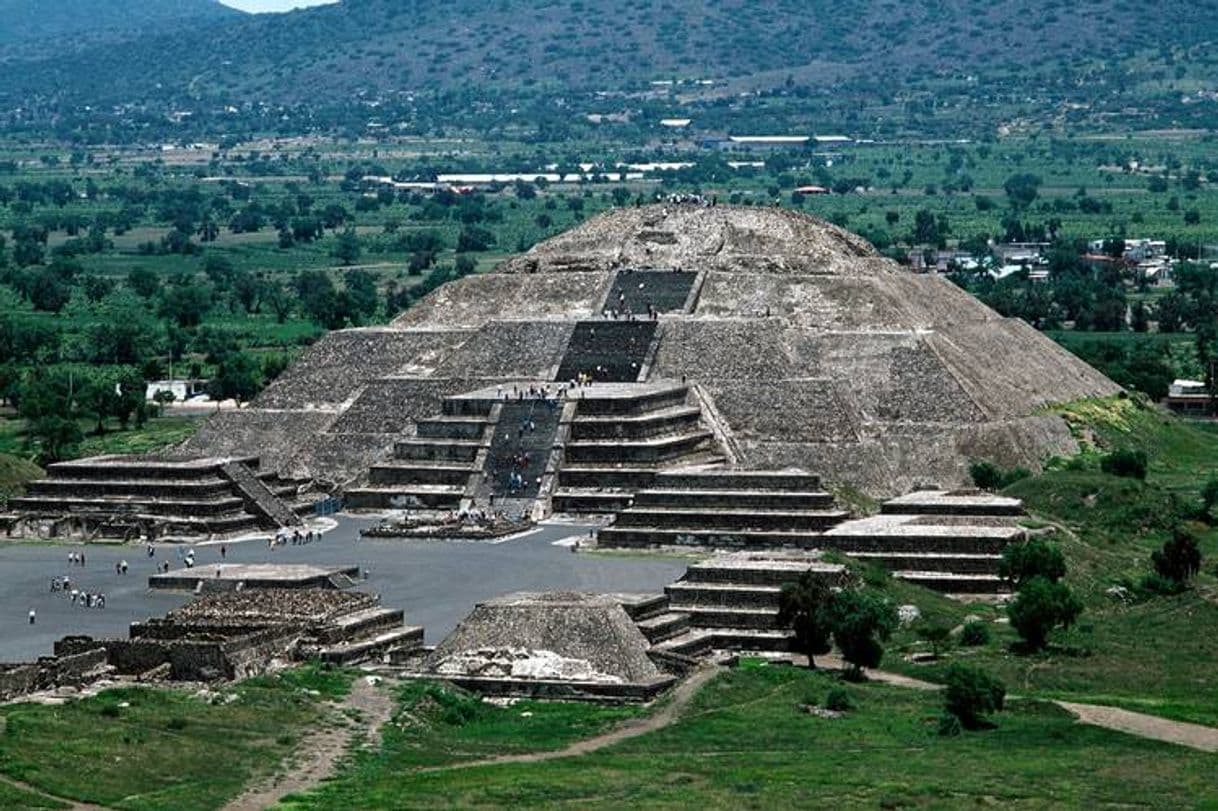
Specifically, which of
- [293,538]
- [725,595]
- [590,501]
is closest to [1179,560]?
[725,595]

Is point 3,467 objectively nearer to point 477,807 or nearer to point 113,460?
point 113,460

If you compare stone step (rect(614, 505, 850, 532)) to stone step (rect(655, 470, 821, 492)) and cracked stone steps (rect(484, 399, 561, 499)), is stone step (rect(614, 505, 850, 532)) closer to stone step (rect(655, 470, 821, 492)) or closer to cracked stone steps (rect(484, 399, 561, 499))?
stone step (rect(655, 470, 821, 492))

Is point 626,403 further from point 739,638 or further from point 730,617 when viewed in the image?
point 739,638

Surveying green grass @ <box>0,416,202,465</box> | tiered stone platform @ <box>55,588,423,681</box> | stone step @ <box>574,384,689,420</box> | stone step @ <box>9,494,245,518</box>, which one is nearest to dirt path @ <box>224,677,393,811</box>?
tiered stone platform @ <box>55,588,423,681</box>

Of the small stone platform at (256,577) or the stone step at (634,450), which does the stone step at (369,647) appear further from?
the stone step at (634,450)

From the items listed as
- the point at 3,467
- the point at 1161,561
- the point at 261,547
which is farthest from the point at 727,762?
the point at 3,467

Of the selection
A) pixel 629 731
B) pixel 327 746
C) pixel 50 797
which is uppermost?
pixel 50 797
